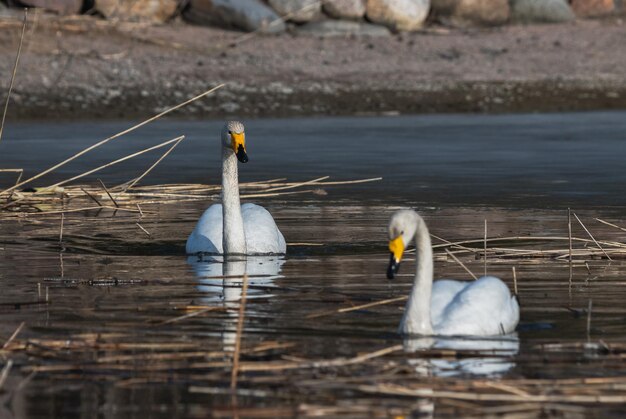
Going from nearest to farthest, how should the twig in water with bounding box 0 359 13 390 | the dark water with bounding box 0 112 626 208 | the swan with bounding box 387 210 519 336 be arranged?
the twig in water with bounding box 0 359 13 390 → the swan with bounding box 387 210 519 336 → the dark water with bounding box 0 112 626 208

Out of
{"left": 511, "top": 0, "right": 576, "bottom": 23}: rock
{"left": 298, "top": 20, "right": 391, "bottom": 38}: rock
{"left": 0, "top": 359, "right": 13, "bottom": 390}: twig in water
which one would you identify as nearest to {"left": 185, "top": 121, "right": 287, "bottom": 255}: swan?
{"left": 0, "top": 359, "right": 13, "bottom": 390}: twig in water

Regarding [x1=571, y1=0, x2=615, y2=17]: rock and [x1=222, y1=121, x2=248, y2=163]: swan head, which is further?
[x1=571, y1=0, x2=615, y2=17]: rock

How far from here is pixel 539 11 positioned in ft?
77.2

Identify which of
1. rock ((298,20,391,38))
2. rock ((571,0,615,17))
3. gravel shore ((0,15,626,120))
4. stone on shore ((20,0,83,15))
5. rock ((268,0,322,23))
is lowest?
gravel shore ((0,15,626,120))

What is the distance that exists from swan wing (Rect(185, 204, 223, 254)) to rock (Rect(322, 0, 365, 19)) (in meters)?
13.5

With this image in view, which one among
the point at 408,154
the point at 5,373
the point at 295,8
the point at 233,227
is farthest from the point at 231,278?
the point at 295,8

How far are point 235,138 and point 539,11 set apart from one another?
15.6 meters

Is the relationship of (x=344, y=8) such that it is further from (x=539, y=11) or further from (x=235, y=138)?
(x=235, y=138)

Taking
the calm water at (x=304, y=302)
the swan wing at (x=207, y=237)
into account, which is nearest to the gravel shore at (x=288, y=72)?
the calm water at (x=304, y=302)

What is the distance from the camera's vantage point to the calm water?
4.98m

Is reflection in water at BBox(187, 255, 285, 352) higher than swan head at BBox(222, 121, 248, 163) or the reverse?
the reverse

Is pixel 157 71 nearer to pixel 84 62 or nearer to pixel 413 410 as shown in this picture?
pixel 84 62

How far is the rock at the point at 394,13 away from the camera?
73.4ft

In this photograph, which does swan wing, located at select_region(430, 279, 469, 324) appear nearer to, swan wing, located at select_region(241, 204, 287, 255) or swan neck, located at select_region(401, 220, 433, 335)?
Result: swan neck, located at select_region(401, 220, 433, 335)
